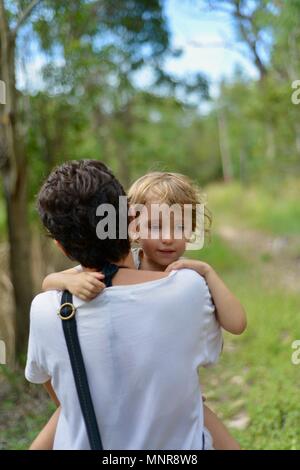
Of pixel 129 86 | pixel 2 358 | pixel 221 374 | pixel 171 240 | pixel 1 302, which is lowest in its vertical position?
pixel 221 374

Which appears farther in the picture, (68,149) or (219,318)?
(68,149)

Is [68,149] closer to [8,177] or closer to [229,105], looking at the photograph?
[8,177]

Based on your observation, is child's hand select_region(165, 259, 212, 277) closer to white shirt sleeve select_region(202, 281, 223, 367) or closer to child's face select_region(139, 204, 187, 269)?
white shirt sleeve select_region(202, 281, 223, 367)

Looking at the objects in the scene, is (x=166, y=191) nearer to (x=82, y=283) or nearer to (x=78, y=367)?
(x=82, y=283)

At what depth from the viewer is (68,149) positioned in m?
6.70

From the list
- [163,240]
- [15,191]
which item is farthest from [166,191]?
[15,191]

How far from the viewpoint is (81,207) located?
1507mm

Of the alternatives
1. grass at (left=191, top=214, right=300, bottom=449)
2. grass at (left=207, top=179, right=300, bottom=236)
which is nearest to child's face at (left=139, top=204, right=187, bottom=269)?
grass at (left=191, top=214, right=300, bottom=449)

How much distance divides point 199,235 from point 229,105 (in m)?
32.9

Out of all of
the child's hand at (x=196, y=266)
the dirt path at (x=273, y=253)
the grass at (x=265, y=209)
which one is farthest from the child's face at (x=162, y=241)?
the grass at (x=265, y=209)

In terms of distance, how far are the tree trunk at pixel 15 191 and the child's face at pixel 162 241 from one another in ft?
8.77

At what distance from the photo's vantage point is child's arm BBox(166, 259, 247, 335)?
5.24ft

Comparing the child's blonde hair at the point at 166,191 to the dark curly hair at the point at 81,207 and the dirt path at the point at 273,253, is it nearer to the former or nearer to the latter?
the dark curly hair at the point at 81,207

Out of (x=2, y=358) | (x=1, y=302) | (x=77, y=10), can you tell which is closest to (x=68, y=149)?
(x=77, y=10)
